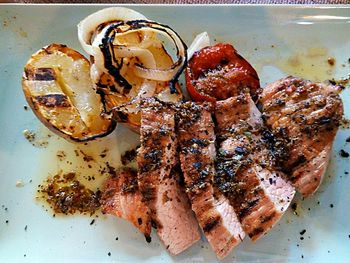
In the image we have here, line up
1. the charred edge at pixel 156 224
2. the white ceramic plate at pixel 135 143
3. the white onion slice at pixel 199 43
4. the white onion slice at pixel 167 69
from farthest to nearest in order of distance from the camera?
1. the white onion slice at pixel 199 43
2. the white onion slice at pixel 167 69
3. the white ceramic plate at pixel 135 143
4. the charred edge at pixel 156 224

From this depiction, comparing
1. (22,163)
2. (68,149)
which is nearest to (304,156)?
(68,149)

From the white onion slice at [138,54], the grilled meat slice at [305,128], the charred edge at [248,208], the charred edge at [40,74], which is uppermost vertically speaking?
the white onion slice at [138,54]

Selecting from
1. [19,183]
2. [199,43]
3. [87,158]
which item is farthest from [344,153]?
[19,183]

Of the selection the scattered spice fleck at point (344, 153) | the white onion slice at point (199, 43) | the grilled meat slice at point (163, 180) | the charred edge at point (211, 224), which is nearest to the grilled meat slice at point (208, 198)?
the charred edge at point (211, 224)

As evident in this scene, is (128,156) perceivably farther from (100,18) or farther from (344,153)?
(344,153)

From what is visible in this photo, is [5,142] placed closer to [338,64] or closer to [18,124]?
[18,124]

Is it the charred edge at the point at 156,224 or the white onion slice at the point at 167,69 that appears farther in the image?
the white onion slice at the point at 167,69

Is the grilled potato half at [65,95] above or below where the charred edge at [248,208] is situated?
above

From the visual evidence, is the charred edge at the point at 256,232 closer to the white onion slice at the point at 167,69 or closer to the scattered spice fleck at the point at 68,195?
the scattered spice fleck at the point at 68,195
